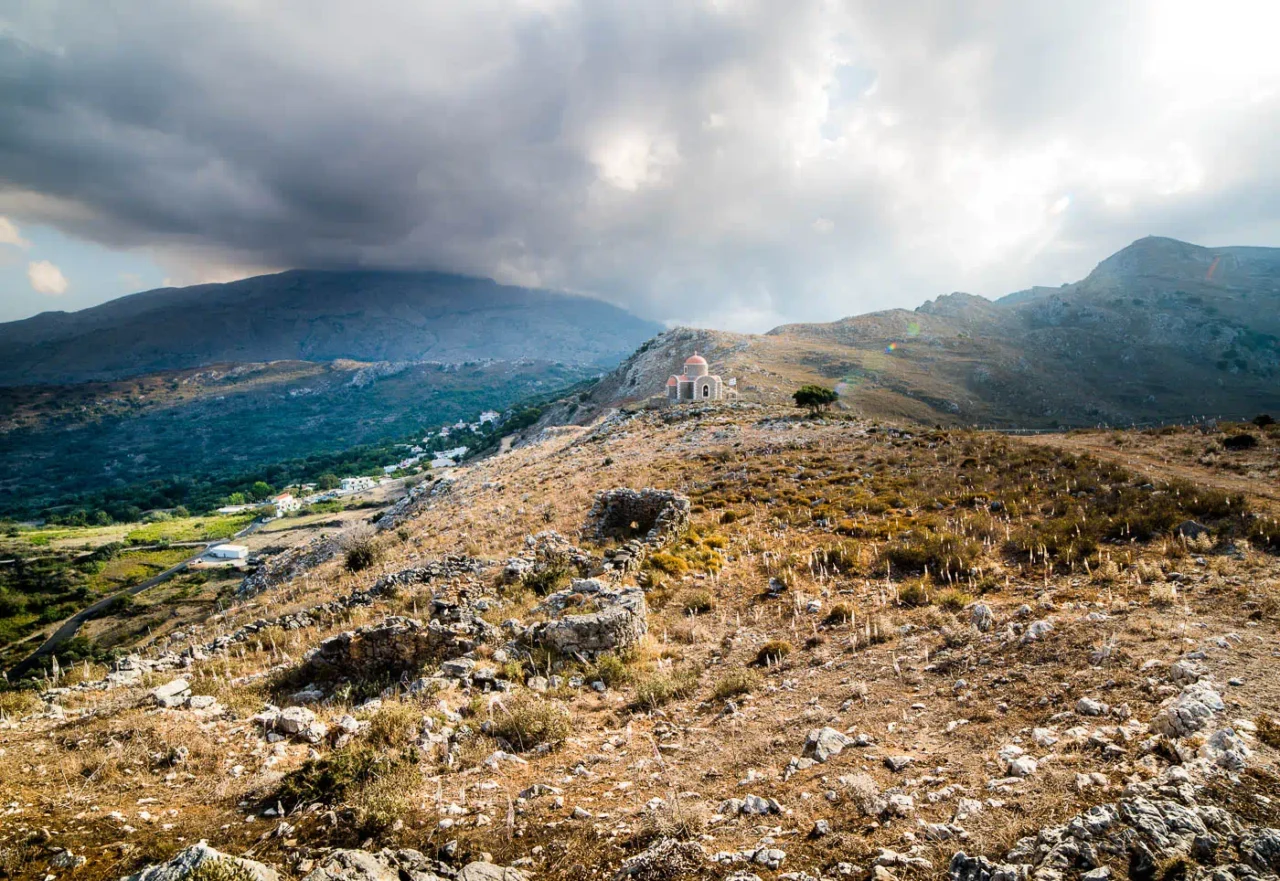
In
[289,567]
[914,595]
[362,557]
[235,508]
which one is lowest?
[235,508]

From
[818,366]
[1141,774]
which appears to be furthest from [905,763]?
[818,366]

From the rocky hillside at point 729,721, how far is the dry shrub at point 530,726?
0.04 metres

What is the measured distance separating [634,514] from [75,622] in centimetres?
7686

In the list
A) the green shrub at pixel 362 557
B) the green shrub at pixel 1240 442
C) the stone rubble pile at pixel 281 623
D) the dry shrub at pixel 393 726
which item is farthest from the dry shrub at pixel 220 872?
the green shrub at pixel 1240 442

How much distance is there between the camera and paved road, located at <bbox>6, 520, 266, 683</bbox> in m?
45.7

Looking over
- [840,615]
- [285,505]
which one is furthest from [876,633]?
[285,505]

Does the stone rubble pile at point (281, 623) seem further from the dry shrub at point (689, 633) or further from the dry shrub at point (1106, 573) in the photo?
the dry shrub at point (1106, 573)

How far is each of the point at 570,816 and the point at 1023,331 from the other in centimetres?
21627

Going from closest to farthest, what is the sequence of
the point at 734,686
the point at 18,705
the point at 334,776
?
the point at 334,776 → the point at 734,686 → the point at 18,705

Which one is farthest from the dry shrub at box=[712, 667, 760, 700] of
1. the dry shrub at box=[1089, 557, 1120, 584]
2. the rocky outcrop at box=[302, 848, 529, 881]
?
the dry shrub at box=[1089, 557, 1120, 584]

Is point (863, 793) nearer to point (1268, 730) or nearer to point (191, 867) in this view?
point (1268, 730)

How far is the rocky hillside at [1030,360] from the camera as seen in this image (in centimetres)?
10238

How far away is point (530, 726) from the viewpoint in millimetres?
7906

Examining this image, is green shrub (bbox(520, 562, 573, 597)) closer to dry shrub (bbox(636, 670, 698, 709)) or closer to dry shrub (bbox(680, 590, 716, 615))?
dry shrub (bbox(680, 590, 716, 615))
